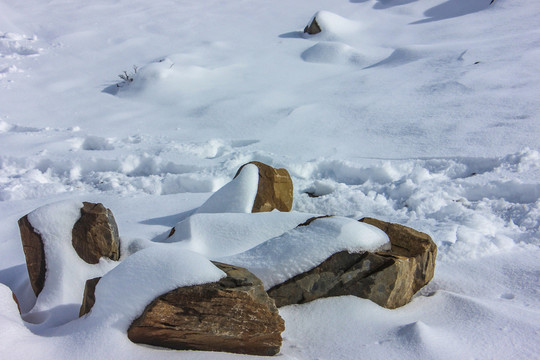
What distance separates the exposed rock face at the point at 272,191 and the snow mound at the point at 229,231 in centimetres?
Answer: 40

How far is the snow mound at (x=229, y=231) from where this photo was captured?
108 inches

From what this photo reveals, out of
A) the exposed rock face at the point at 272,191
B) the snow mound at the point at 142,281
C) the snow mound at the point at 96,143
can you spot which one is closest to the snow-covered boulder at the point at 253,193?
the exposed rock face at the point at 272,191

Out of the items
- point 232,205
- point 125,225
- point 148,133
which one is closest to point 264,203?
point 232,205

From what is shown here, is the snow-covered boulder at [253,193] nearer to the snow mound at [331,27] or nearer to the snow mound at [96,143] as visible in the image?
the snow mound at [96,143]

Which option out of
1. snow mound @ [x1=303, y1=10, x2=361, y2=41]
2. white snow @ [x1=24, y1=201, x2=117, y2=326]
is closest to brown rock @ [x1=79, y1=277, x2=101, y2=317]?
white snow @ [x1=24, y1=201, x2=117, y2=326]

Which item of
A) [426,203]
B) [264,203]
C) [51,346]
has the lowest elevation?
[426,203]

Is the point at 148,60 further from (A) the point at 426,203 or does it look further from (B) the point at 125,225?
(A) the point at 426,203

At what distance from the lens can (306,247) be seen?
2.30m

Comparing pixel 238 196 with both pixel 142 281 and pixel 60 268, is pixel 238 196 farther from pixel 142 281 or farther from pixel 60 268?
pixel 142 281

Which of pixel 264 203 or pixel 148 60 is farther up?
pixel 148 60

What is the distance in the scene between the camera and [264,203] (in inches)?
134

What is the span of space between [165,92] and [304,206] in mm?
3825

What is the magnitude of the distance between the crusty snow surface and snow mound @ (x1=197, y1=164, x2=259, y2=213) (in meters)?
0.03

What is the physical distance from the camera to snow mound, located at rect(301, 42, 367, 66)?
23.6 ft
